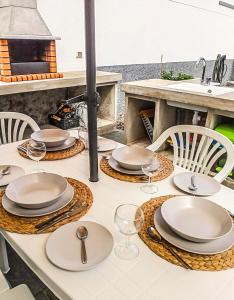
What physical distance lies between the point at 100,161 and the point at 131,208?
467mm

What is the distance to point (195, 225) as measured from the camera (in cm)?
82

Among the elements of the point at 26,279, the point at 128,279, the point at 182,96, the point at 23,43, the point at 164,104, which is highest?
the point at 23,43

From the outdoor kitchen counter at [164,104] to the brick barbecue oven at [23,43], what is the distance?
76 cm

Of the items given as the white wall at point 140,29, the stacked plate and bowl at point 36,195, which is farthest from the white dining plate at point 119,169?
the white wall at point 140,29

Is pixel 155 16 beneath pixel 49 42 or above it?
above

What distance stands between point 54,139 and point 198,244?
3.16ft

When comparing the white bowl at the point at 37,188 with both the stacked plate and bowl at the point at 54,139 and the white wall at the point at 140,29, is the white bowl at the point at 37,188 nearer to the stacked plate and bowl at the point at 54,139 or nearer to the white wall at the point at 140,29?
the stacked plate and bowl at the point at 54,139

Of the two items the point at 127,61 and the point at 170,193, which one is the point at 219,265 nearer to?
the point at 170,193

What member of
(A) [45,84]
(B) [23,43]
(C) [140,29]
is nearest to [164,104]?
(A) [45,84]

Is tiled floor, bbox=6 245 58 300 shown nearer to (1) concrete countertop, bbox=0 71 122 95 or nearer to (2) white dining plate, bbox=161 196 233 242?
(2) white dining plate, bbox=161 196 233 242

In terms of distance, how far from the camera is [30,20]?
2.22 metres

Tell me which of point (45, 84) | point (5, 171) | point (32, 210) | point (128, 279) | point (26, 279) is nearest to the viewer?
point (128, 279)

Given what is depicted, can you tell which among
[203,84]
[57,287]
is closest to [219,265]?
[57,287]

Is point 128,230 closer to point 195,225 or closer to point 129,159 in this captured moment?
point 195,225
